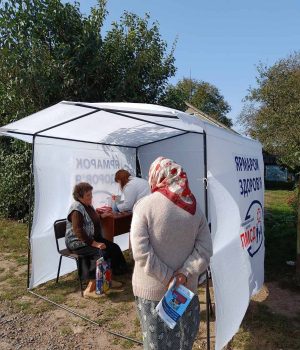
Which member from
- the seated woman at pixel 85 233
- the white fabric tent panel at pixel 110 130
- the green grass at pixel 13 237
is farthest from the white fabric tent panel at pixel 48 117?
the green grass at pixel 13 237

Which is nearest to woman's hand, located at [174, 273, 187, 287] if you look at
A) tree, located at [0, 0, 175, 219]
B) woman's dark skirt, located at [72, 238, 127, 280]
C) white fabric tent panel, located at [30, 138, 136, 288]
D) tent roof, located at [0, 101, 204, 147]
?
tent roof, located at [0, 101, 204, 147]

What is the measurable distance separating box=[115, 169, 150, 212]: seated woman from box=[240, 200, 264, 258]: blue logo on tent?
2.07 metres

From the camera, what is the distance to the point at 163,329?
7.77 feet

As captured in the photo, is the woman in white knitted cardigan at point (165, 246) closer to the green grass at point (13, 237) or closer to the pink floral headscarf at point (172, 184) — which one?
the pink floral headscarf at point (172, 184)

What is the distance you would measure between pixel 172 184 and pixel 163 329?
0.95 metres

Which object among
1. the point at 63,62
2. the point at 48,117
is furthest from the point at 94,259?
the point at 63,62

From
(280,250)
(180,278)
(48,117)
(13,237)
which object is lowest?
(280,250)

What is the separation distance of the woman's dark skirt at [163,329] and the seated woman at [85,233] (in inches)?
96.6

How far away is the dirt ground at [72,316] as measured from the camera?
3793 mm

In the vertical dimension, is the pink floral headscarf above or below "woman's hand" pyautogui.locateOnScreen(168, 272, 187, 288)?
above

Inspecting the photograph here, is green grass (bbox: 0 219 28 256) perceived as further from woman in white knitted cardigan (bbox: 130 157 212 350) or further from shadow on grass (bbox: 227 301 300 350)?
woman in white knitted cardigan (bbox: 130 157 212 350)

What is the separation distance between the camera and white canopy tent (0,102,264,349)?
133 inches

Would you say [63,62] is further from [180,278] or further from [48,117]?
[180,278]

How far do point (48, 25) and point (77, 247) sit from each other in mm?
5847
